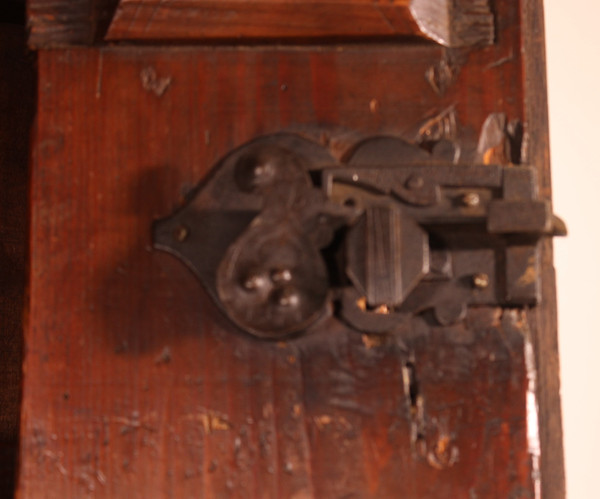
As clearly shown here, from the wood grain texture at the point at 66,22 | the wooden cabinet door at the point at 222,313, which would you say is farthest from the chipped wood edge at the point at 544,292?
the wood grain texture at the point at 66,22

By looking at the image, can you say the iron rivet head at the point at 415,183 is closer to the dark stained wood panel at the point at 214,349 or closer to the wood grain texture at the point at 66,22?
the dark stained wood panel at the point at 214,349

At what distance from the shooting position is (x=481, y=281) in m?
0.50

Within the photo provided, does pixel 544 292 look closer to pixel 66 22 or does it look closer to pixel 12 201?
pixel 66 22

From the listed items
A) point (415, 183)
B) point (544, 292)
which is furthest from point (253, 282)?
point (544, 292)

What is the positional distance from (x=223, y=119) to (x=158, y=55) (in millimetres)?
73

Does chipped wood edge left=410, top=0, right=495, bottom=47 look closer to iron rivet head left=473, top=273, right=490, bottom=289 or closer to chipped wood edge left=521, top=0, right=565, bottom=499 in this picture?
chipped wood edge left=521, top=0, right=565, bottom=499

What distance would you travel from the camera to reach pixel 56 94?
541 mm

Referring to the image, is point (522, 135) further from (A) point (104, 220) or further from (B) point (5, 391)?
(B) point (5, 391)

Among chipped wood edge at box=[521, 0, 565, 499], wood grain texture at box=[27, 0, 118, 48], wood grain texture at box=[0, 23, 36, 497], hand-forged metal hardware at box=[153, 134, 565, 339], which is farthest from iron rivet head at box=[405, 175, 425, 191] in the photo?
wood grain texture at box=[0, 23, 36, 497]

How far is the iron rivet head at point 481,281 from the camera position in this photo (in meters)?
0.51

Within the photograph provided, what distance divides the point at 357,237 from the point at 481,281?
95mm

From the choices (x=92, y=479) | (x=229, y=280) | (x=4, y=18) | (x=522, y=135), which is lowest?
(x=92, y=479)

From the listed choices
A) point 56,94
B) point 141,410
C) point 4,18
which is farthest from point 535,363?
point 4,18

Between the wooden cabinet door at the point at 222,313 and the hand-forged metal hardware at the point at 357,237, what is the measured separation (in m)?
0.02
